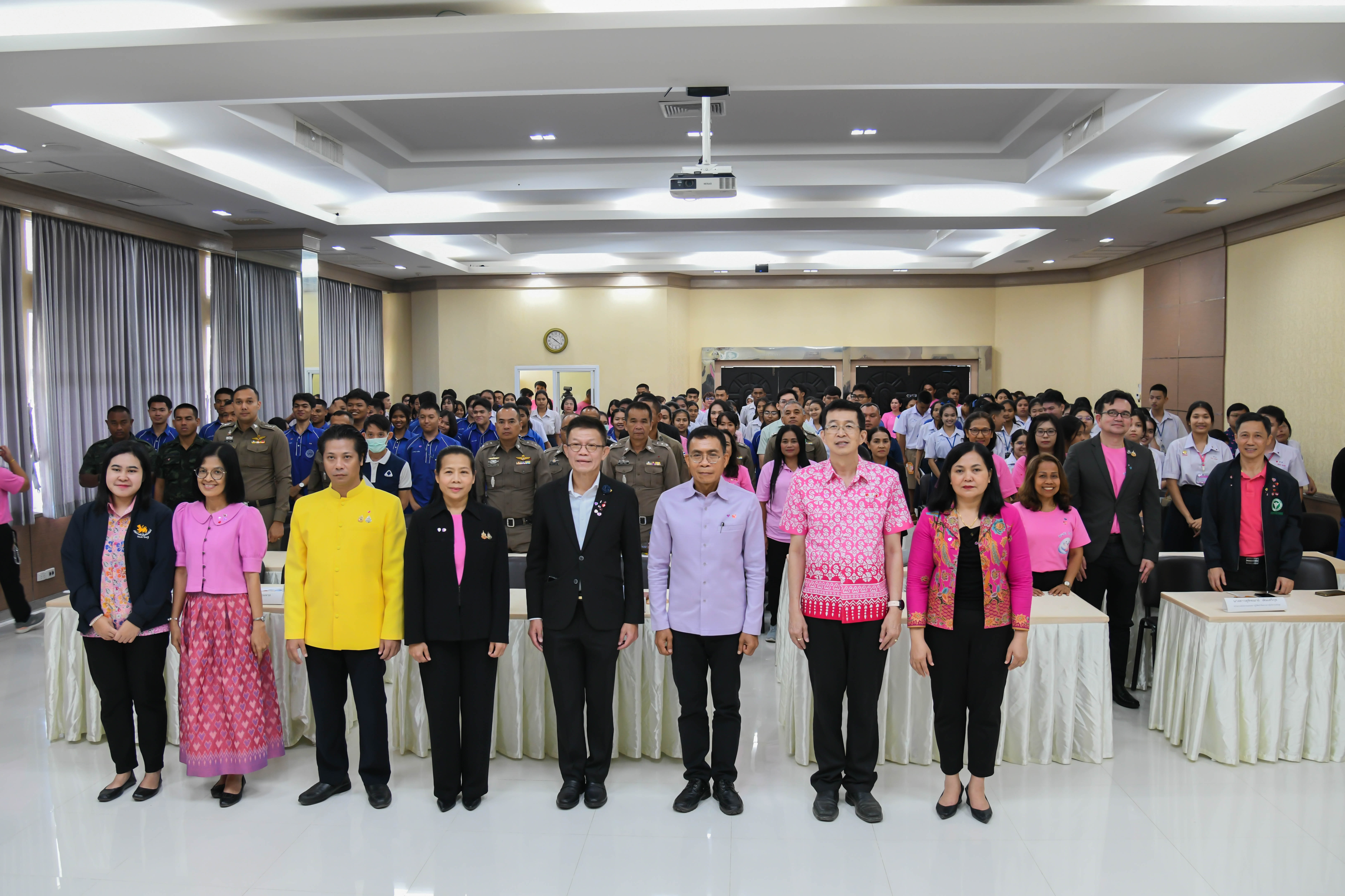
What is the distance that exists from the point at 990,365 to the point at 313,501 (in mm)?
13262

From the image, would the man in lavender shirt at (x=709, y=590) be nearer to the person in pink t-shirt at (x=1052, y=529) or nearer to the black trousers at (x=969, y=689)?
the black trousers at (x=969, y=689)

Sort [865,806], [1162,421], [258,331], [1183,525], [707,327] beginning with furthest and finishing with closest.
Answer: [707,327], [258,331], [1162,421], [1183,525], [865,806]

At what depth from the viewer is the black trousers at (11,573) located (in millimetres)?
6023

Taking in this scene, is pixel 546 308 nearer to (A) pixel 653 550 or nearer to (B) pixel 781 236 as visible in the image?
(B) pixel 781 236

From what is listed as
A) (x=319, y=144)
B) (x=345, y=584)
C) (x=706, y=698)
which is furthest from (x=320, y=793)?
(x=319, y=144)

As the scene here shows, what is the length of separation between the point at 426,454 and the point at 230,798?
3835mm

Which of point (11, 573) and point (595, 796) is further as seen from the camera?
point (11, 573)

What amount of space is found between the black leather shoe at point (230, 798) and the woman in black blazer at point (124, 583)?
36 cm

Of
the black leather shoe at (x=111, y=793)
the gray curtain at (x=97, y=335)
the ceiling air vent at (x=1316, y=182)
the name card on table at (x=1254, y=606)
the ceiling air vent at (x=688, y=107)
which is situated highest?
the ceiling air vent at (x=1316, y=182)

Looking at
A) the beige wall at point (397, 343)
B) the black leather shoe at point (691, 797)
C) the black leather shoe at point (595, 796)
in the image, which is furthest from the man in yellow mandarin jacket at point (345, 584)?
the beige wall at point (397, 343)

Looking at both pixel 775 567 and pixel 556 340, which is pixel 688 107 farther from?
pixel 556 340

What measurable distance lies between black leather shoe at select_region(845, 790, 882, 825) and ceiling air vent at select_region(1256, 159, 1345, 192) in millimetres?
6375

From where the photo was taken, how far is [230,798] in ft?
12.0

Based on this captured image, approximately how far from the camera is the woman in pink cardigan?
3301 mm
